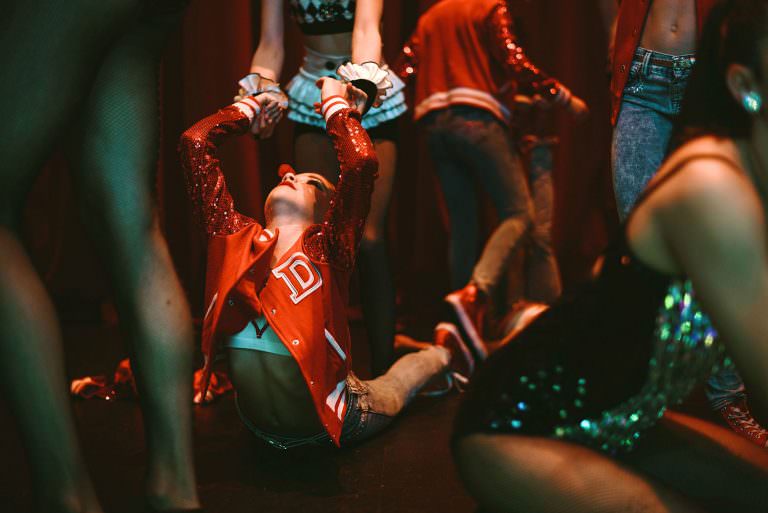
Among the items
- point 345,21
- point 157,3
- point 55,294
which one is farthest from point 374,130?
point 55,294

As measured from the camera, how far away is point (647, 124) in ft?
6.11

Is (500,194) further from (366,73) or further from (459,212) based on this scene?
(366,73)

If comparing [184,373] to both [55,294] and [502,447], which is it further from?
[55,294]

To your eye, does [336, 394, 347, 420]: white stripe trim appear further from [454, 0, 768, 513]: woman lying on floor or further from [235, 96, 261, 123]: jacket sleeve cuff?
[235, 96, 261, 123]: jacket sleeve cuff

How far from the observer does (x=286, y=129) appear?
4.04 metres

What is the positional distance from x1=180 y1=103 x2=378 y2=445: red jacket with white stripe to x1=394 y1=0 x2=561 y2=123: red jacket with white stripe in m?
1.23

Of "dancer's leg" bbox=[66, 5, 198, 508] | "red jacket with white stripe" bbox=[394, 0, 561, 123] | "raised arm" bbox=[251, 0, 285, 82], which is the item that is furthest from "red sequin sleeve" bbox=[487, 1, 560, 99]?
"dancer's leg" bbox=[66, 5, 198, 508]

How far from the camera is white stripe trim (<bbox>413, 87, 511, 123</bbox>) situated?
2.95 meters

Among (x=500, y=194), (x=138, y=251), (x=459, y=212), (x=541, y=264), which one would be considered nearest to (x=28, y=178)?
(x=138, y=251)

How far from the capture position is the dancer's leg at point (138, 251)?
1248 millimetres

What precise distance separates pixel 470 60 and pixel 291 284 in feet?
5.29

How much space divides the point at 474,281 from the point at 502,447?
1.79m

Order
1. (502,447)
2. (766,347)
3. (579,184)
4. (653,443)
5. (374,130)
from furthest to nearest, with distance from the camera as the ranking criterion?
(579,184) < (374,130) < (653,443) < (502,447) < (766,347)

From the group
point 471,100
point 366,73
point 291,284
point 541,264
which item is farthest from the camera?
point 541,264
